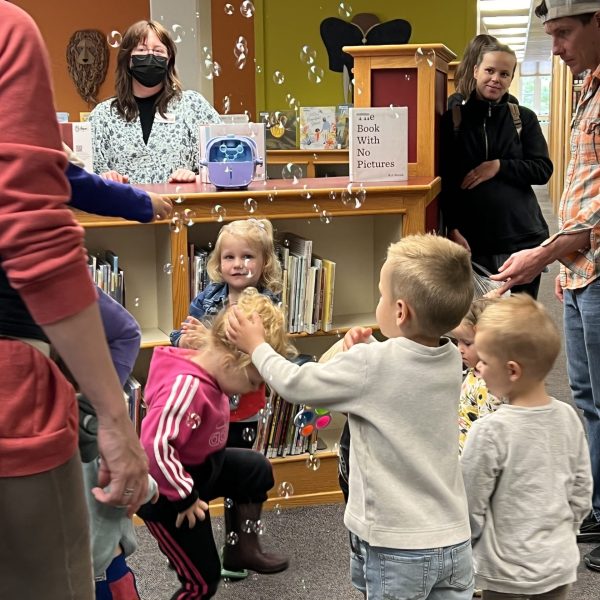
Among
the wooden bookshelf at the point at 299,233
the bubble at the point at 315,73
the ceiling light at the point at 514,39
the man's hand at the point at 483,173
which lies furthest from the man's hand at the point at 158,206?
the ceiling light at the point at 514,39

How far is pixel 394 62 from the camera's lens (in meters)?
3.50

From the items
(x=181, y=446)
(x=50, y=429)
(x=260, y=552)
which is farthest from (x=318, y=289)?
(x=50, y=429)

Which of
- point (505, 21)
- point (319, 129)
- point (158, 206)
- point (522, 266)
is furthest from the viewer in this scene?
point (505, 21)

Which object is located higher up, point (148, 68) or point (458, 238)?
point (148, 68)

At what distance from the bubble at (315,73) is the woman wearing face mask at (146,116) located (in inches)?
203

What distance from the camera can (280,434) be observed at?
10.7ft

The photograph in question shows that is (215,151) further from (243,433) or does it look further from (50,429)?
(50,429)

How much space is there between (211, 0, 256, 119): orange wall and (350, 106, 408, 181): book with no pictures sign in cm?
580

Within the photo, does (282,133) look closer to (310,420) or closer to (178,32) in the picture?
(178,32)

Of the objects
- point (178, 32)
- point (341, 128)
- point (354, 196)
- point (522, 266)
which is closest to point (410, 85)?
point (354, 196)

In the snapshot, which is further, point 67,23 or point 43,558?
point 67,23

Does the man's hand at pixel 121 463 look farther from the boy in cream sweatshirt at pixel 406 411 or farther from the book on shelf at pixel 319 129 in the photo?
the book on shelf at pixel 319 129

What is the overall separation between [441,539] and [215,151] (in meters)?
1.75

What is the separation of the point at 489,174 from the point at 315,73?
5.32m
